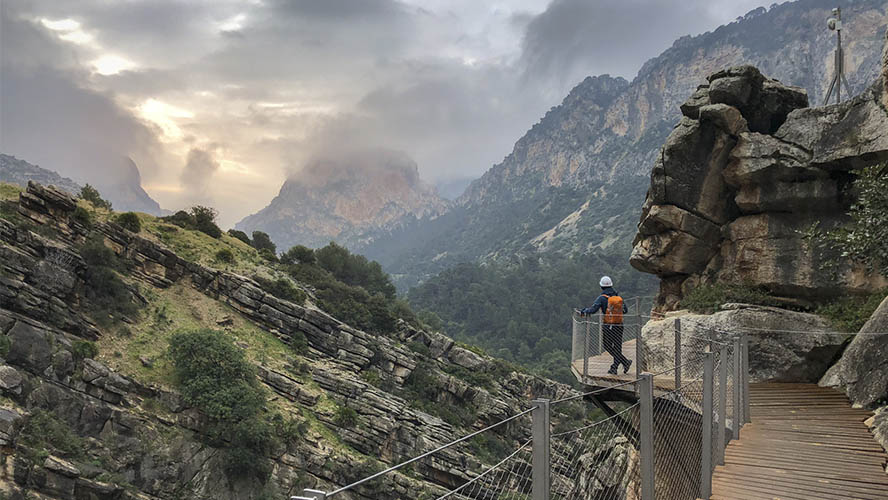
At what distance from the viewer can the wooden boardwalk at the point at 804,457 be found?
217 inches

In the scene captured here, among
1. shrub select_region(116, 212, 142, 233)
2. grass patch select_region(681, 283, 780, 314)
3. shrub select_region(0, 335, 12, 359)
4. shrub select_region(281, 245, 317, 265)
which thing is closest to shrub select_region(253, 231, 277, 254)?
shrub select_region(281, 245, 317, 265)

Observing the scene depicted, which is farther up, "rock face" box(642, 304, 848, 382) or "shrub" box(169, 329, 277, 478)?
"rock face" box(642, 304, 848, 382)

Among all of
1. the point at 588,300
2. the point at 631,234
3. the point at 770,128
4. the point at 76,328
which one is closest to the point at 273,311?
the point at 76,328

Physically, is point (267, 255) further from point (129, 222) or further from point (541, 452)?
point (541, 452)

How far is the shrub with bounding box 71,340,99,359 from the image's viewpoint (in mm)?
22344

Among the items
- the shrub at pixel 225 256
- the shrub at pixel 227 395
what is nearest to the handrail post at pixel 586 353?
the shrub at pixel 227 395

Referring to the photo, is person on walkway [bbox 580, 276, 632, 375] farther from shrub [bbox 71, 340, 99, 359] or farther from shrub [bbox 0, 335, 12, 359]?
shrub [bbox 71, 340, 99, 359]

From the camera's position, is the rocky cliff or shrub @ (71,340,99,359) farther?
shrub @ (71,340,99,359)

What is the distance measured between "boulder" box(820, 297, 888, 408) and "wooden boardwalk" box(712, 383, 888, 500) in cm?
29

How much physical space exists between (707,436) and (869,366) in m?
5.54

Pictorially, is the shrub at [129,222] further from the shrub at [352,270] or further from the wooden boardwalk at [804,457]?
the wooden boardwalk at [804,457]

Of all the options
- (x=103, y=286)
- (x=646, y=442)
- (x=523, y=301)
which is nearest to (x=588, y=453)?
(x=646, y=442)

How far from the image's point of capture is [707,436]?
18.6ft

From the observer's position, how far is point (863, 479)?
568 cm
